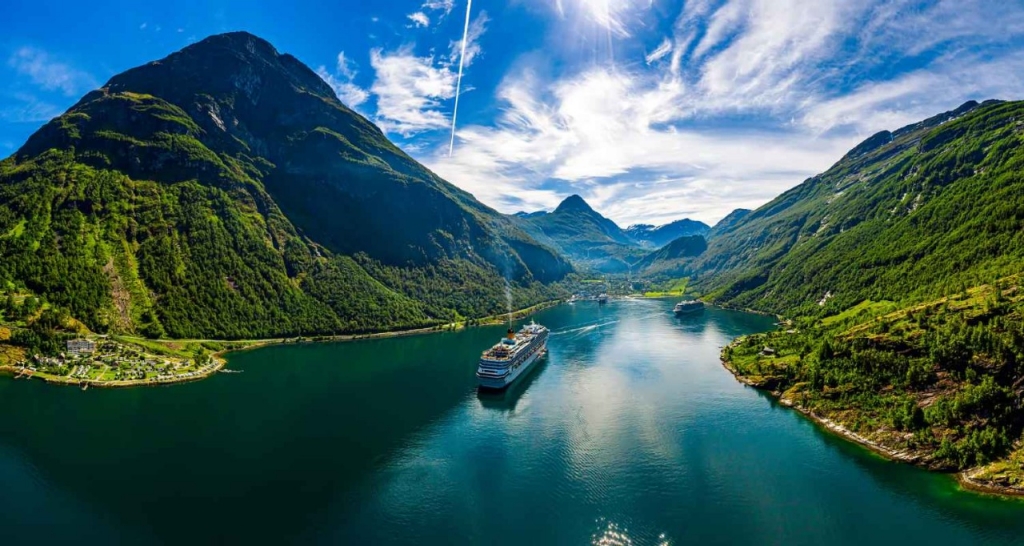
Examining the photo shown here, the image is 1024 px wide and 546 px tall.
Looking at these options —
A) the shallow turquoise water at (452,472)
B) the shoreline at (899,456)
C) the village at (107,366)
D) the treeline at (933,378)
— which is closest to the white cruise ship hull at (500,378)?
the shallow turquoise water at (452,472)

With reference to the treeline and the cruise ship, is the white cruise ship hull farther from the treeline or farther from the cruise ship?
the treeline

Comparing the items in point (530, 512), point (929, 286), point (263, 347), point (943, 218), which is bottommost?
point (530, 512)

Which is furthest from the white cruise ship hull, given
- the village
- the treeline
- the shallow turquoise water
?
the village

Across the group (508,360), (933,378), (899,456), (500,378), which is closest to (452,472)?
(500,378)

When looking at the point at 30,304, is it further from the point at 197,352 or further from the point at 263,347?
the point at 263,347

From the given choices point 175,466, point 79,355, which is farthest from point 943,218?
point 79,355
